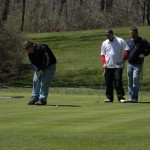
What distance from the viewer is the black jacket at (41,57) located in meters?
15.4

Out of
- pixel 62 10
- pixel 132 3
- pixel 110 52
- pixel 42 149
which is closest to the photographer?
pixel 42 149

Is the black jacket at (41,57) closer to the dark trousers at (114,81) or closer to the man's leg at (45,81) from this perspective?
the man's leg at (45,81)

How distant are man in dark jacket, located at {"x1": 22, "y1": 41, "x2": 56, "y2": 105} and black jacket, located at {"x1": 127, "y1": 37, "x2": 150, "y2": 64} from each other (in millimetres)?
2512

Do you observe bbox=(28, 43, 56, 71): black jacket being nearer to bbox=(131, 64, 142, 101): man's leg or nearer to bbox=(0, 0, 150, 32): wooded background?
bbox=(131, 64, 142, 101): man's leg

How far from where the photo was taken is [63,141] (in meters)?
8.91

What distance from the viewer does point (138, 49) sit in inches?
672

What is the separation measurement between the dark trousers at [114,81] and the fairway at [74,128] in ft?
8.91

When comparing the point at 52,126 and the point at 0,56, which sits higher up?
the point at 52,126

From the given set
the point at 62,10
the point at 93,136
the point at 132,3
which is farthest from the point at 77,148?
the point at 132,3

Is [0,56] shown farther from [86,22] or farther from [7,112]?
[86,22]

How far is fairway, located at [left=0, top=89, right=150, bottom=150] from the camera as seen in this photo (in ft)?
28.2

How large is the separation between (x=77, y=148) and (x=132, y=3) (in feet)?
194

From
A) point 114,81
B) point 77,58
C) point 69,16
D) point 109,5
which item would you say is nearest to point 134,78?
point 114,81

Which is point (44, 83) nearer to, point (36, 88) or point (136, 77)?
point (36, 88)
